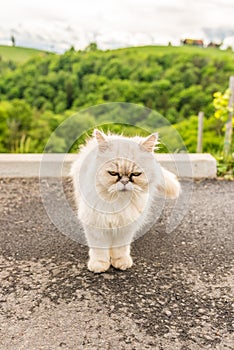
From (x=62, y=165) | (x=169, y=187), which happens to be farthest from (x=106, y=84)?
(x=169, y=187)

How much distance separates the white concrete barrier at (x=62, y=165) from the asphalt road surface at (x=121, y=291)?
3.02 ft

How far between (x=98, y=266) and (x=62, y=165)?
182 cm

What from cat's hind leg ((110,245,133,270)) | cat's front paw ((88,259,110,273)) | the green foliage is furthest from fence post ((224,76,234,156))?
the green foliage

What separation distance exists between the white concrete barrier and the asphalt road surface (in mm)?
922

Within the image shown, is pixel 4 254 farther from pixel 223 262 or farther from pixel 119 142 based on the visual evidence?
pixel 223 262

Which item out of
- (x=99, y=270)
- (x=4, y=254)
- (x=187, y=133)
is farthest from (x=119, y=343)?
(x=187, y=133)

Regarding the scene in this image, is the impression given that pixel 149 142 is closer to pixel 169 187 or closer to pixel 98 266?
pixel 98 266

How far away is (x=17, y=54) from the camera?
40594mm

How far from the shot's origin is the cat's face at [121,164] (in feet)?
6.04

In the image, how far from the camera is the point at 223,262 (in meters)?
2.35

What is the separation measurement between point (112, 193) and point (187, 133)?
1595 cm

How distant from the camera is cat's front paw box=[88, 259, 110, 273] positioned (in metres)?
2.15

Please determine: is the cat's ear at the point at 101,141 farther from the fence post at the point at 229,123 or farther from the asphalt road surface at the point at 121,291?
the fence post at the point at 229,123

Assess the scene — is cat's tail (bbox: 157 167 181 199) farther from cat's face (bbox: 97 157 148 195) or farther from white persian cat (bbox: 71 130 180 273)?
cat's face (bbox: 97 157 148 195)
